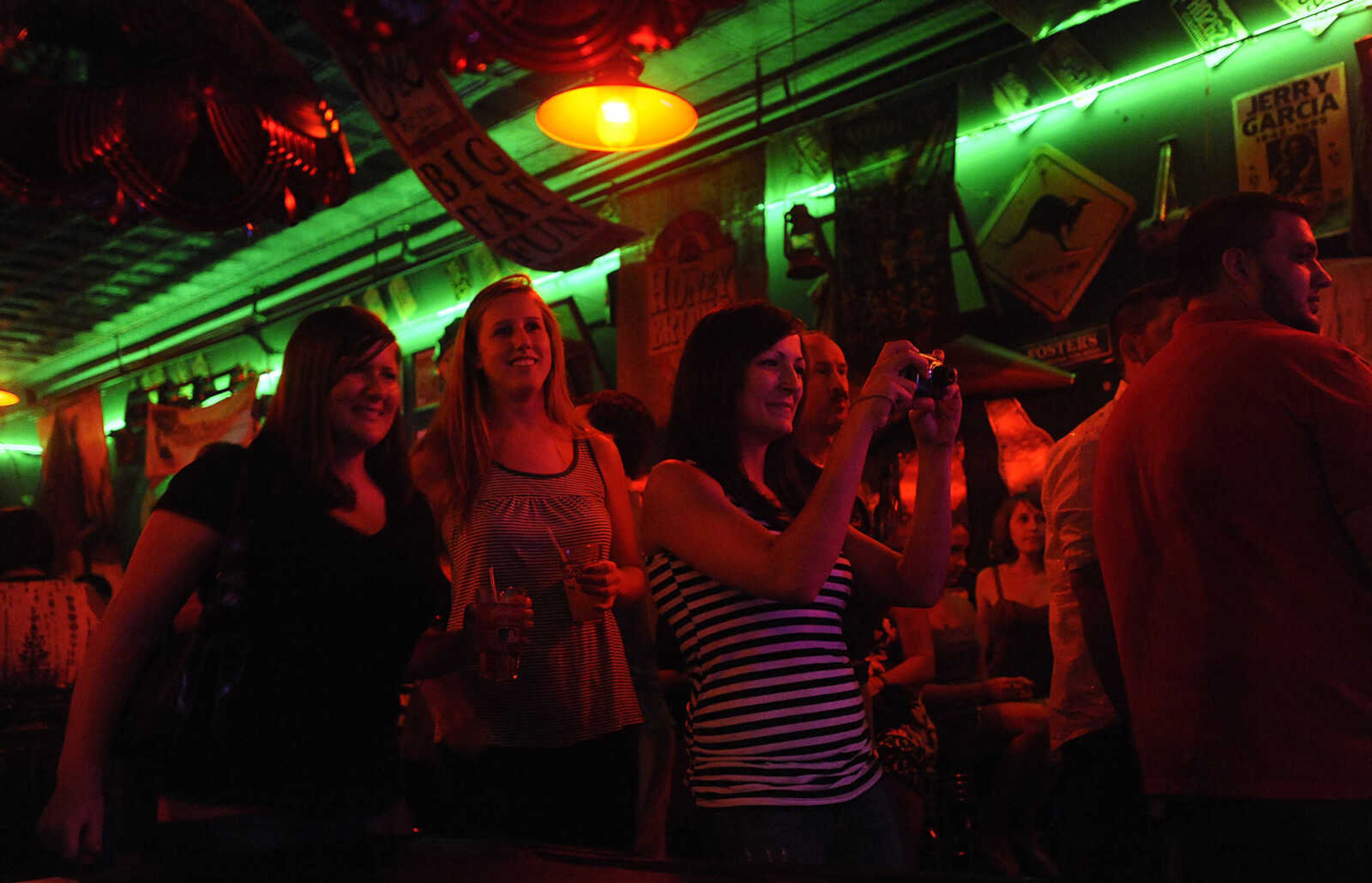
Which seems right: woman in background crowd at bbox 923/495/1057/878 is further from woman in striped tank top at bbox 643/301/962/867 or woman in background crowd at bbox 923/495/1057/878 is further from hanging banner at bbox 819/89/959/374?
woman in striped tank top at bbox 643/301/962/867

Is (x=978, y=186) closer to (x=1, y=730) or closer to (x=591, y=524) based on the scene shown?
(x=591, y=524)

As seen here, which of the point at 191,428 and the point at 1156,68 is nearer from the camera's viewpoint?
the point at 1156,68

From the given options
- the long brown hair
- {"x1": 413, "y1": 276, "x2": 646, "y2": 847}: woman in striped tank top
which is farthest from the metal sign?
the long brown hair

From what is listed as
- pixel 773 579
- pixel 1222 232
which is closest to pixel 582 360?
pixel 1222 232

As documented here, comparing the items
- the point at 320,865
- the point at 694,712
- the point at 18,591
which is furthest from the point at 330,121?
the point at 18,591

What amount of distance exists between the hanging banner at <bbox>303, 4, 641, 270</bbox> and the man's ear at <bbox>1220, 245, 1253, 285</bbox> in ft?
7.22

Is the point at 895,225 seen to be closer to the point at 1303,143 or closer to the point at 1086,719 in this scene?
the point at 1303,143

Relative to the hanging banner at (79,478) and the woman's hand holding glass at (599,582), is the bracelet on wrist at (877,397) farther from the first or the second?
the hanging banner at (79,478)

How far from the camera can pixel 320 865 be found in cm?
135

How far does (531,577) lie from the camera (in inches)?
93.9

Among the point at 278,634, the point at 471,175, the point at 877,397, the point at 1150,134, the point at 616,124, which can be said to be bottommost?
the point at 278,634

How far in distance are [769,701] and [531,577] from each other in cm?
79

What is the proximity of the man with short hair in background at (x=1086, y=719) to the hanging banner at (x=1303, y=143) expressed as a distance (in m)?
2.28

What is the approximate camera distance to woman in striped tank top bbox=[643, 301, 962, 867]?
1.74 m
